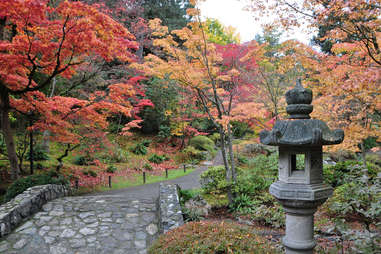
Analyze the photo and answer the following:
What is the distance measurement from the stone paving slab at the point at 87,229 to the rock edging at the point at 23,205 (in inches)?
5.6

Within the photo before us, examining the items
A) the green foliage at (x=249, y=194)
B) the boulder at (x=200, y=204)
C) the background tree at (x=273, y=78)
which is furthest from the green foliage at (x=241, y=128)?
the boulder at (x=200, y=204)

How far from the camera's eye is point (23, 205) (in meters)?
5.50

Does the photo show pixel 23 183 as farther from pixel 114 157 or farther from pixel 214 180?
pixel 114 157

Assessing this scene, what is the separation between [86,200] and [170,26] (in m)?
16.9

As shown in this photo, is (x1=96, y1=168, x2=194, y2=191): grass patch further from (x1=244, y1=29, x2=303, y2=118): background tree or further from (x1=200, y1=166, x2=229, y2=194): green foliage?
(x1=244, y1=29, x2=303, y2=118): background tree

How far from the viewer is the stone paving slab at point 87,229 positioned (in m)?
4.73

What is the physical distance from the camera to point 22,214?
5.44m

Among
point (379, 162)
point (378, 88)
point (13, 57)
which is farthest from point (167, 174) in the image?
point (379, 162)

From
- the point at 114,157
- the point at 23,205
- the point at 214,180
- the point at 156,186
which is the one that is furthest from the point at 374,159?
the point at 23,205

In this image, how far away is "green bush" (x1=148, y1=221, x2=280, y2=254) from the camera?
2.79 meters

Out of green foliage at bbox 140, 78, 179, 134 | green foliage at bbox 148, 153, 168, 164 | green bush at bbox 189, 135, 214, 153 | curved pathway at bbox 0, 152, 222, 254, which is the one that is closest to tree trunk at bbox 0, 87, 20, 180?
curved pathway at bbox 0, 152, 222, 254

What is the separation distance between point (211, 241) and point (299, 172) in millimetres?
1263

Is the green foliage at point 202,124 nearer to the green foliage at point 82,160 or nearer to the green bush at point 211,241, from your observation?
the green foliage at point 82,160

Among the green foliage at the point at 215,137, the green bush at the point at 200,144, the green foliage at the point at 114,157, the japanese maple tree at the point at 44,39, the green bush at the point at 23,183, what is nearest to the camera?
the japanese maple tree at the point at 44,39
